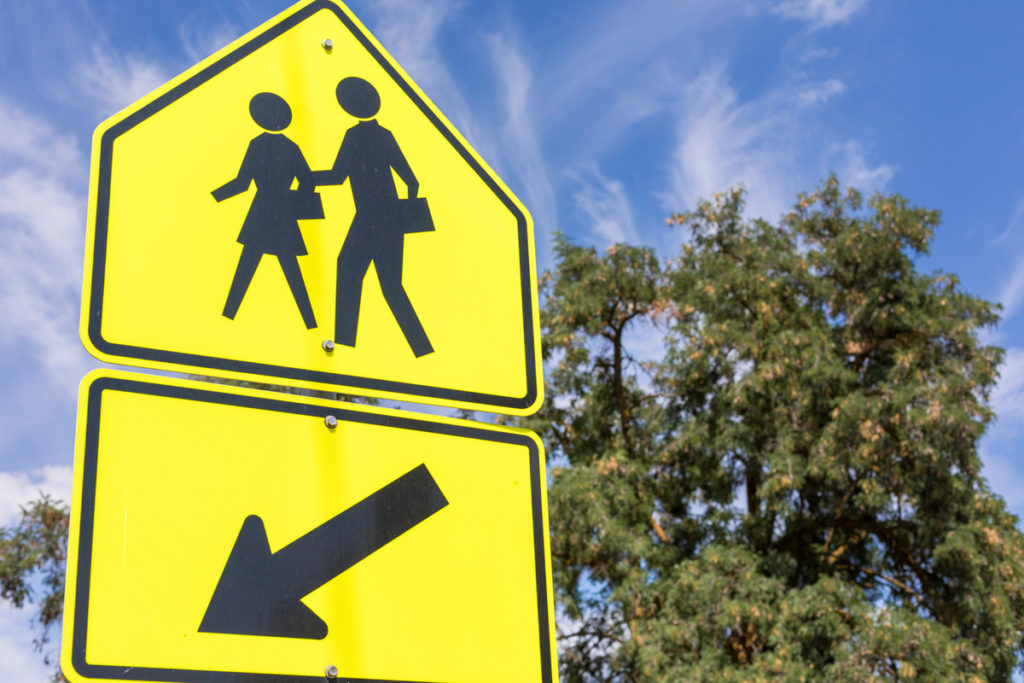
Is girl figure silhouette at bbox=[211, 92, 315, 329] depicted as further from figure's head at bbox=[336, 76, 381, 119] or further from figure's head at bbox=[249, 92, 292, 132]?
figure's head at bbox=[336, 76, 381, 119]

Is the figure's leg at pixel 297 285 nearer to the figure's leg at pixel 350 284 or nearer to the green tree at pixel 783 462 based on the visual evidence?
the figure's leg at pixel 350 284

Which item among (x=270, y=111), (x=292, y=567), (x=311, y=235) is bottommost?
(x=292, y=567)

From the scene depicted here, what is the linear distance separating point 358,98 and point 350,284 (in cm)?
44

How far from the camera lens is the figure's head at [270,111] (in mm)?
1752

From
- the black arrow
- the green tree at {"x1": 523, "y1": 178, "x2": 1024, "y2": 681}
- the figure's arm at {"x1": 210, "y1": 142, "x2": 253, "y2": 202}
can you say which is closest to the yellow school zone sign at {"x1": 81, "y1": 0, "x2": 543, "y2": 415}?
the figure's arm at {"x1": 210, "y1": 142, "x2": 253, "y2": 202}

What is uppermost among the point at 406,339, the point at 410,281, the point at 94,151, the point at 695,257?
the point at 695,257

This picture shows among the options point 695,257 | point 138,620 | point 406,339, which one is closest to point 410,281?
point 406,339

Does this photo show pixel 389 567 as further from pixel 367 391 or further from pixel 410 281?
pixel 410 281

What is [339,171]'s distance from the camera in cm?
177

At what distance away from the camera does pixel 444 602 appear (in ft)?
5.04

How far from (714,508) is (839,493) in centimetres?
162

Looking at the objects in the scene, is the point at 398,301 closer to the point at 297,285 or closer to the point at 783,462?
the point at 297,285

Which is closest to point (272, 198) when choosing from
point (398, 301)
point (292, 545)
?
point (398, 301)

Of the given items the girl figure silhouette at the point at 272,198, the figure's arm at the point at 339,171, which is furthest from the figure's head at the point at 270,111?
the figure's arm at the point at 339,171
